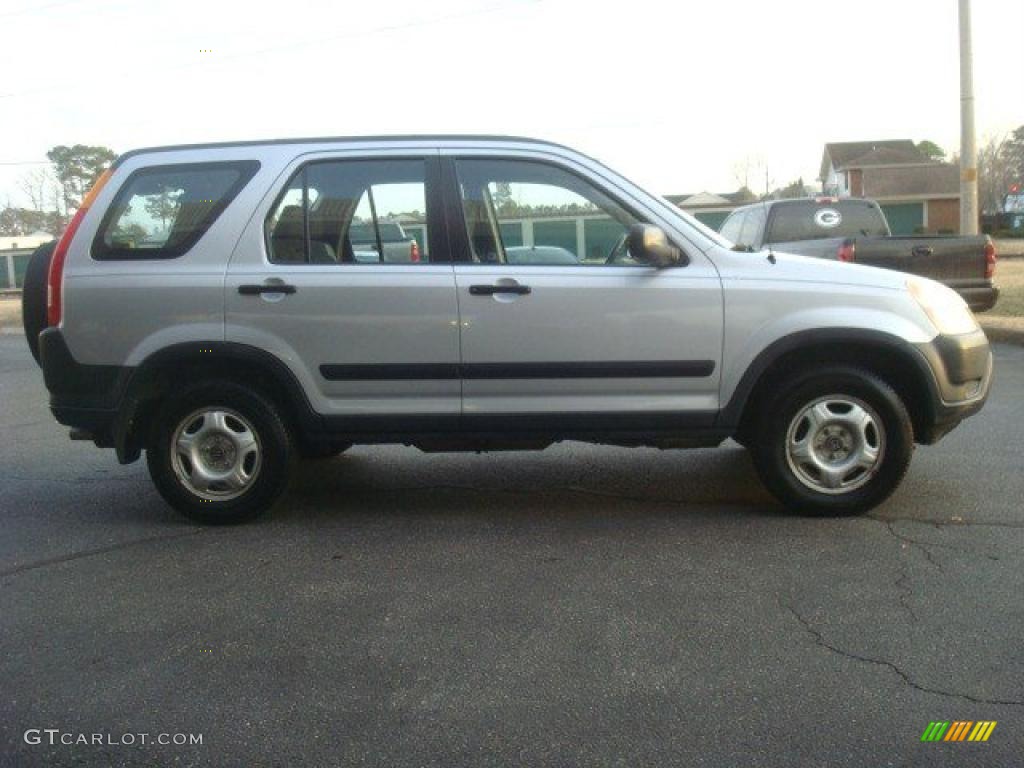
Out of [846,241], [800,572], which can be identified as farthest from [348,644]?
[846,241]

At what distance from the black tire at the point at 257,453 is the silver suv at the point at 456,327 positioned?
13 millimetres

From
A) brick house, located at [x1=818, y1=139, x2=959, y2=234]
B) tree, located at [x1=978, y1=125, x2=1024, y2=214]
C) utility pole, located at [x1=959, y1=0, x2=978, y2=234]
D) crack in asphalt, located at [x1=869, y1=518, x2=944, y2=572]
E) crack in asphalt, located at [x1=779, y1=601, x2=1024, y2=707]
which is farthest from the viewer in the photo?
tree, located at [x1=978, y1=125, x2=1024, y2=214]

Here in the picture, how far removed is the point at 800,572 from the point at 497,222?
2302 millimetres

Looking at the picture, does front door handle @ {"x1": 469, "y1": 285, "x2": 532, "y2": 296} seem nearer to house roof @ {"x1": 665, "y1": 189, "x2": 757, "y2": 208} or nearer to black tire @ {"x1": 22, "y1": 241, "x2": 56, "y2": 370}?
black tire @ {"x1": 22, "y1": 241, "x2": 56, "y2": 370}

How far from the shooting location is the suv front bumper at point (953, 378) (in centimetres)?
524

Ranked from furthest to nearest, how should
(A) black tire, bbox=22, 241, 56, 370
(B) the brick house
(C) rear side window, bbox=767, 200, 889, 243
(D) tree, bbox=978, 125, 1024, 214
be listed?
(D) tree, bbox=978, 125, 1024, 214
(B) the brick house
(C) rear side window, bbox=767, 200, 889, 243
(A) black tire, bbox=22, 241, 56, 370

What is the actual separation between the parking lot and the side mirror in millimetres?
1351

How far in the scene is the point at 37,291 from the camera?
5684 mm

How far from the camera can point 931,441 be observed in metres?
5.44

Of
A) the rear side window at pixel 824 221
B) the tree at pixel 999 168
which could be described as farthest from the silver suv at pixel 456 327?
the tree at pixel 999 168

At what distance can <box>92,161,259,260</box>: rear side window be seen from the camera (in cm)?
542

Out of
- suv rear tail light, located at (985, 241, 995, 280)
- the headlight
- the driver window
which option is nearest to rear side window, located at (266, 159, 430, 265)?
the driver window

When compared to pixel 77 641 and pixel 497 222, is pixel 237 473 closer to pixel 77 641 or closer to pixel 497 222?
pixel 77 641

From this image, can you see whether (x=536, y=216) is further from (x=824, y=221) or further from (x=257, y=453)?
(x=824, y=221)
